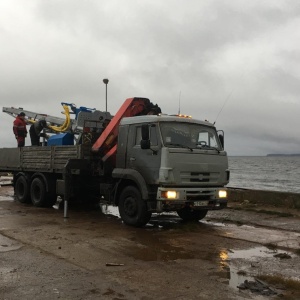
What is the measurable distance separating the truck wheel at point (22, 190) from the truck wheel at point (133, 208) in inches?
196

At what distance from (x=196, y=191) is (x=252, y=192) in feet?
18.7

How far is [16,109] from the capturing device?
1681 cm

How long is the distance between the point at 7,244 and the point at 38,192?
560 cm

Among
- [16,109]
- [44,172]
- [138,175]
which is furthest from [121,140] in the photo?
[16,109]

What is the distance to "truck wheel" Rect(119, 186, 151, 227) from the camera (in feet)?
Answer: 29.8

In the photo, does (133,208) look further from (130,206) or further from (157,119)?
(157,119)

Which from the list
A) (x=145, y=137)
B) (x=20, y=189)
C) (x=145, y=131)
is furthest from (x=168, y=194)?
(x=20, y=189)

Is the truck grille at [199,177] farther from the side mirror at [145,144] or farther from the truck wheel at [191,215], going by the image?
the truck wheel at [191,215]

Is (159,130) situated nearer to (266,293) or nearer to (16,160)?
(266,293)

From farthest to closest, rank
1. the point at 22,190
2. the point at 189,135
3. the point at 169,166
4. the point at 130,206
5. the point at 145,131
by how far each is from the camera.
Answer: the point at 22,190 → the point at 130,206 → the point at 189,135 → the point at 145,131 → the point at 169,166

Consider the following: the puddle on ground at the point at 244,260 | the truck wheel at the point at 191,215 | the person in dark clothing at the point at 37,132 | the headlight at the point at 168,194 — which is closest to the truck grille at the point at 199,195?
the headlight at the point at 168,194

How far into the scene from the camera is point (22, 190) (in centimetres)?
1377

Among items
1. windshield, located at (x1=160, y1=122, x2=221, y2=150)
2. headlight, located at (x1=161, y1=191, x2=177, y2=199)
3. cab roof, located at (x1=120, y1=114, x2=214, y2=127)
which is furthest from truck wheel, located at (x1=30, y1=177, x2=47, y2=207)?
windshield, located at (x1=160, y1=122, x2=221, y2=150)

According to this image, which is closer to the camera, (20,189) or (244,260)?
(244,260)
